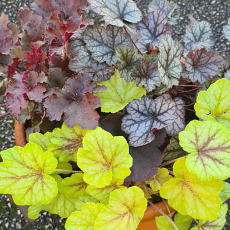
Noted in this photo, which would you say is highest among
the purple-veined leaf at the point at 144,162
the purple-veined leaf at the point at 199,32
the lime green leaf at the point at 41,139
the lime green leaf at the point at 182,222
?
the purple-veined leaf at the point at 199,32

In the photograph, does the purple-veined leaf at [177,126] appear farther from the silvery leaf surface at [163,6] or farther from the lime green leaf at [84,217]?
the silvery leaf surface at [163,6]

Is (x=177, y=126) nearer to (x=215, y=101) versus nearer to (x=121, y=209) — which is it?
(x=215, y=101)

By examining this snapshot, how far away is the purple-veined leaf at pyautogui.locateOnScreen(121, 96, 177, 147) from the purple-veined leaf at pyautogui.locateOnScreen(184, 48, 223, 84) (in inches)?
7.4

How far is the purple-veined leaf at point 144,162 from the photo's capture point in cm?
77

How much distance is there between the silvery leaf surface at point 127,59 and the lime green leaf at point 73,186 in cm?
36

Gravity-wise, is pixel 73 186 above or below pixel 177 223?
above

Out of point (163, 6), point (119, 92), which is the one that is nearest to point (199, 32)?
point (163, 6)

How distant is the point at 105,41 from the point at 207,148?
0.48m

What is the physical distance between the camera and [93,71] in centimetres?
91

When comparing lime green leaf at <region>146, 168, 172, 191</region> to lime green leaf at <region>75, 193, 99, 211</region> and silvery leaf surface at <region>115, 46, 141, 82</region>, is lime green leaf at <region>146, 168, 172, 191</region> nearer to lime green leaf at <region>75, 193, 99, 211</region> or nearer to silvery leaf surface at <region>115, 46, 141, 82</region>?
lime green leaf at <region>75, 193, 99, 211</region>

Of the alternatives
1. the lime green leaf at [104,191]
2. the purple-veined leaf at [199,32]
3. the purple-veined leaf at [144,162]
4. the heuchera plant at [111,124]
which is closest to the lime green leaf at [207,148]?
the heuchera plant at [111,124]

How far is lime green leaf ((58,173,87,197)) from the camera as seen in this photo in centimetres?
82

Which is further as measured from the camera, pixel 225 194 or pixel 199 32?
pixel 199 32

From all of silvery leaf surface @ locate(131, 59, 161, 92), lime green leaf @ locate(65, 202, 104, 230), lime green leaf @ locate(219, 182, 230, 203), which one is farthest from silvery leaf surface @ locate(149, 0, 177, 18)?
lime green leaf @ locate(65, 202, 104, 230)
